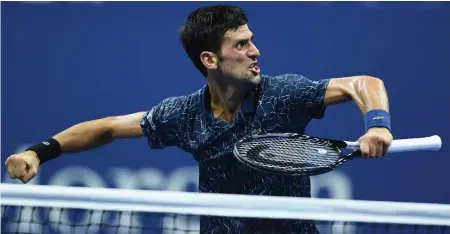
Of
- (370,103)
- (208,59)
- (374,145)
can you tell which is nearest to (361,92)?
(370,103)

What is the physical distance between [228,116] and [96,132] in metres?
0.47

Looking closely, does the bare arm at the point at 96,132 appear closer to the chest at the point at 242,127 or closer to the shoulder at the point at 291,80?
the chest at the point at 242,127

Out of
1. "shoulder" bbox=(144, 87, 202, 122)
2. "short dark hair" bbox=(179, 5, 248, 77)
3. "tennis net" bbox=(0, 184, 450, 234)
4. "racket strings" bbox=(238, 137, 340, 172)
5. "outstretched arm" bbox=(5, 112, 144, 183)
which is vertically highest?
"short dark hair" bbox=(179, 5, 248, 77)

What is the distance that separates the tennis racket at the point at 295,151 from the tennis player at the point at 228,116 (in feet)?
0.38

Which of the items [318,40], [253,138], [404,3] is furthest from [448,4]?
[253,138]

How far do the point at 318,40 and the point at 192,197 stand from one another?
1652mm

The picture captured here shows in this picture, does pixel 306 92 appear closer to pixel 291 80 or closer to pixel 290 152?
pixel 291 80

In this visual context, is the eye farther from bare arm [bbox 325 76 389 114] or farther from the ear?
bare arm [bbox 325 76 389 114]

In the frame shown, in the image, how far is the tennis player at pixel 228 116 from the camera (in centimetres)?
284

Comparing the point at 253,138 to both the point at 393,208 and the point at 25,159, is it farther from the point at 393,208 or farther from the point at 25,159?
the point at 25,159

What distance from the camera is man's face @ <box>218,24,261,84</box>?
2.95 meters

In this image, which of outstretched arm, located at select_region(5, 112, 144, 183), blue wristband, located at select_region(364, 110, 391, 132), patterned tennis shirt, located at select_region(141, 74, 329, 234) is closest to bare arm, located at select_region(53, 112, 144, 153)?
outstretched arm, located at select_region(5, 112, 144, 183)

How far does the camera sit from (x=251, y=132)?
2906 mm

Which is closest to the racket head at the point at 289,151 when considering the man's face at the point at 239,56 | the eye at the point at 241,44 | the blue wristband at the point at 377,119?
the blue wristband at the point at 377,119
